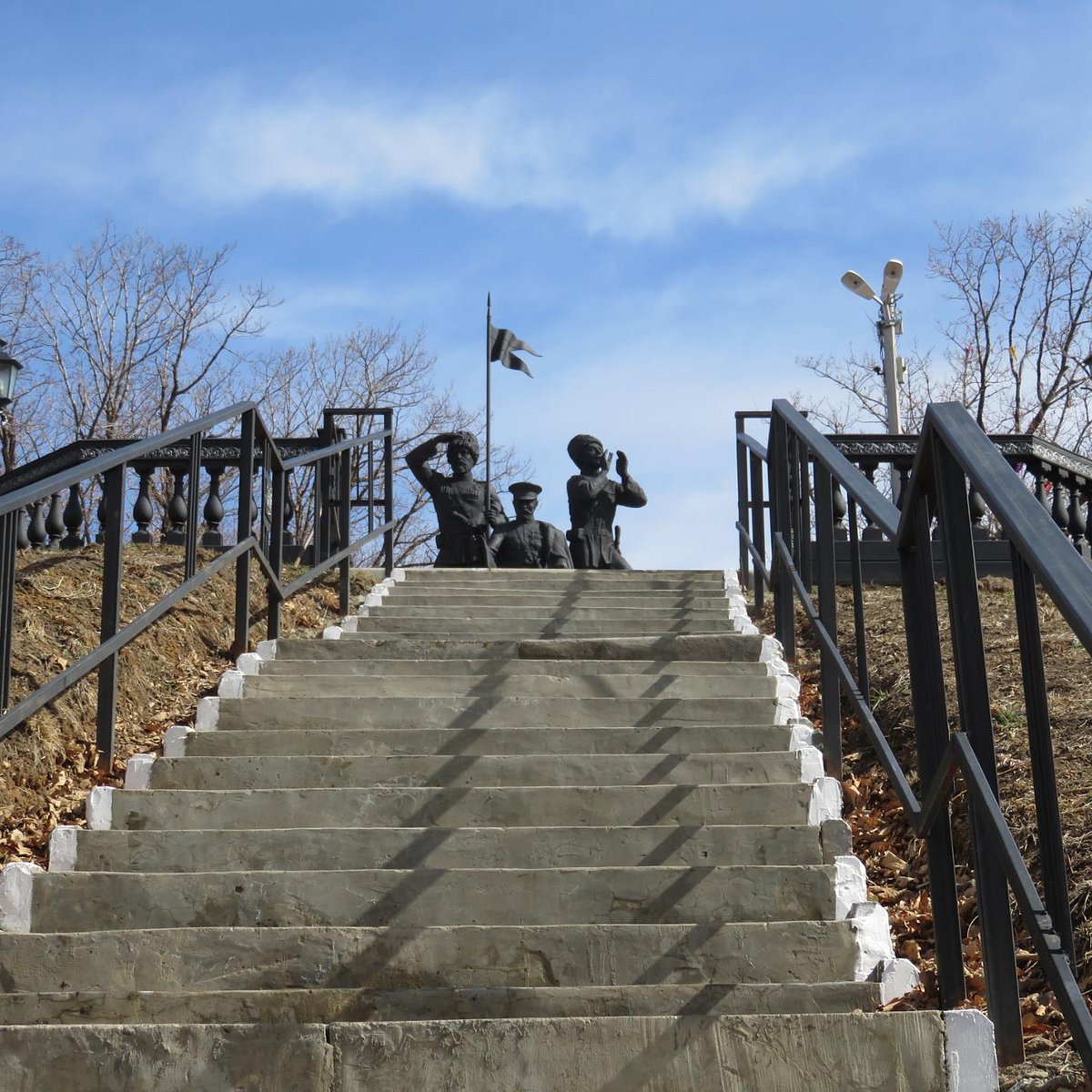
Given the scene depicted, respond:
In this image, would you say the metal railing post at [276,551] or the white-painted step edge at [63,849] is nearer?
the white-painted step edge at [63,849]

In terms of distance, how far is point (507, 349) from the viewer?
14.7 meters

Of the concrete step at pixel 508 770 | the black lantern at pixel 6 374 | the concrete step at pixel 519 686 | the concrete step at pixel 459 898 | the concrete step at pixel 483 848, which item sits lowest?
the concrete step at pixel 459 898

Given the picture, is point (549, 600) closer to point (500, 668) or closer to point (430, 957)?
point (500, 668)

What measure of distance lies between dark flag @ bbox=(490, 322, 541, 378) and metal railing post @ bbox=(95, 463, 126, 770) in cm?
963

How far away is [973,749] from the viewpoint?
3.06m

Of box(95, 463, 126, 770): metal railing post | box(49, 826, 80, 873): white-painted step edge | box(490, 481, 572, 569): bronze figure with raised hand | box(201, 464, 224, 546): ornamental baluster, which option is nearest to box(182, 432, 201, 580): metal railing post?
box(95, 463, 126, 770): metal railing post

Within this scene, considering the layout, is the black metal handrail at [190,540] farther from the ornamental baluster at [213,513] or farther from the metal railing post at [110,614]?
the ornamental baluster at [213,513]

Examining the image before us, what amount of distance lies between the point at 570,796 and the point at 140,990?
151 centimetres

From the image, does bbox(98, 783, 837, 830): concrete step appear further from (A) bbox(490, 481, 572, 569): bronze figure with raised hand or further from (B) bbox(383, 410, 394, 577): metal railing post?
(A) bbox(490, 481, 572, 569): bronze figure with raised hand

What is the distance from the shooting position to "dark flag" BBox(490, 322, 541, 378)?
14672 mm

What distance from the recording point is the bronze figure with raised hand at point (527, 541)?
11.9m

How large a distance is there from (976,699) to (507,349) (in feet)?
39.4

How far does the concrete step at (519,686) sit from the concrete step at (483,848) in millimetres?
1478

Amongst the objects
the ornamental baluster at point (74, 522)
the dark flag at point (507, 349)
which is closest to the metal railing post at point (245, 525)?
the ornamental baluster at point (74, 522)
